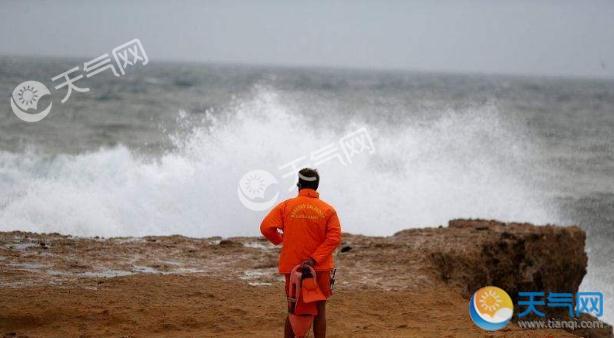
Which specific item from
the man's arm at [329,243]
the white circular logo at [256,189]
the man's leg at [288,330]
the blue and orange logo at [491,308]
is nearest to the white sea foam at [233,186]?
the white circular logo at [256,189]

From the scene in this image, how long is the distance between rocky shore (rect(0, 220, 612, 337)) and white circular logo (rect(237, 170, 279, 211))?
3.20 m

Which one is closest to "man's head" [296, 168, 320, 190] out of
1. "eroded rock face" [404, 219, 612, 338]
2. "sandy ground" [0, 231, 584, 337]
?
"sandy ground" [0, 231, 584, 337]

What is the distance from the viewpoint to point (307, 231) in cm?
451

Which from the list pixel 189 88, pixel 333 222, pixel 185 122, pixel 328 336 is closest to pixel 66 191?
pixel 328 336

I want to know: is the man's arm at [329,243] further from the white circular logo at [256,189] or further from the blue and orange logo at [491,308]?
Answer: the white circular logo at [256,189]

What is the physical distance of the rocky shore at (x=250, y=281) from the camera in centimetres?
560

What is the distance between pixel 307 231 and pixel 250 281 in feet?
8.22

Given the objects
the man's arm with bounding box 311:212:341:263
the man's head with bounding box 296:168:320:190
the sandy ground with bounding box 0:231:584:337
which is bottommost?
the sandy ground with bounding box 0:231:584:337

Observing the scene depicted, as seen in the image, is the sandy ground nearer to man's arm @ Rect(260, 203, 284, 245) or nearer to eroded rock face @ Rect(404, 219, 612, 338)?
eroded rock face @ Rect(404, 219, 612, 338)

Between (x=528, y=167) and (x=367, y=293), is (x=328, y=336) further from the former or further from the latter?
(x=528, y=167)

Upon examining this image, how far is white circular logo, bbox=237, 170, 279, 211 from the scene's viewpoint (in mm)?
11727

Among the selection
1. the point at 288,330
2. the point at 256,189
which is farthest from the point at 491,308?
the point at 256,189

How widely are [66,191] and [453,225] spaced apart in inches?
265

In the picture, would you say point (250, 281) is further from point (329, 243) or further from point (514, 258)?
point (514, 258)
